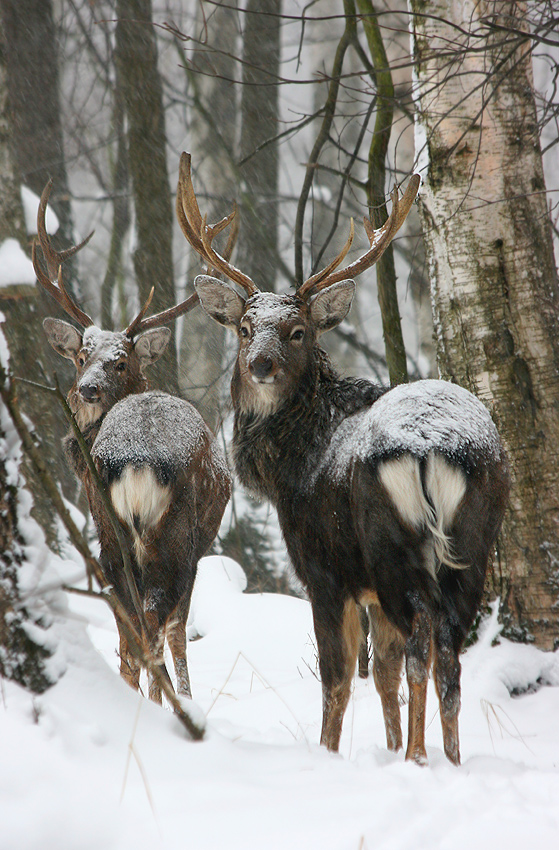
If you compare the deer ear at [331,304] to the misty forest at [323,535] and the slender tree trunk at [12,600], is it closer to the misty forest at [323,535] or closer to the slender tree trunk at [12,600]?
the misty forest at [323,535]

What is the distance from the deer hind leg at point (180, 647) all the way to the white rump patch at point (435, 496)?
2023 millimetres

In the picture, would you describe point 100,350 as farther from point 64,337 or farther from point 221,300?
point 221,300

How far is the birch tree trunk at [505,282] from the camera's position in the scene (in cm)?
431

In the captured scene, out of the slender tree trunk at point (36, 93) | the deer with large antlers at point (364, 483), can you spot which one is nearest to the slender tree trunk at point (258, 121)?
the slender tree trunk at point (36, 93)

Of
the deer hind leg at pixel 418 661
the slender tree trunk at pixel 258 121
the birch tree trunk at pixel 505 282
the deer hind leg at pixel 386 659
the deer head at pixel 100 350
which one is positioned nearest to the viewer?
the deer hind leg at pixel 418 661

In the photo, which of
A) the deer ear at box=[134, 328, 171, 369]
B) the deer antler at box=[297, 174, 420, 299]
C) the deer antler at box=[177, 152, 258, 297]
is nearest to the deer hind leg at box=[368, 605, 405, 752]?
the deer antler at box=[297, 174, 420, 299]

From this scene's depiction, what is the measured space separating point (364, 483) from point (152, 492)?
136 cm

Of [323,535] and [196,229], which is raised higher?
[196,229]

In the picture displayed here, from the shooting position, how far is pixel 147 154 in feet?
30.3

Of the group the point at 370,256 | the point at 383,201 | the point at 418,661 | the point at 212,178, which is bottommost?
the point at 418,661

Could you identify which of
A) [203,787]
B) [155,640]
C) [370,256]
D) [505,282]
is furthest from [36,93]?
[203,787]

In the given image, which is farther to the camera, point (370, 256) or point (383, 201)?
point (383, 201)

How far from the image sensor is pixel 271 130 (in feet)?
35.1

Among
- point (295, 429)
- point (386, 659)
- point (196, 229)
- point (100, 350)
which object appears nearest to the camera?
point (386, 659)
